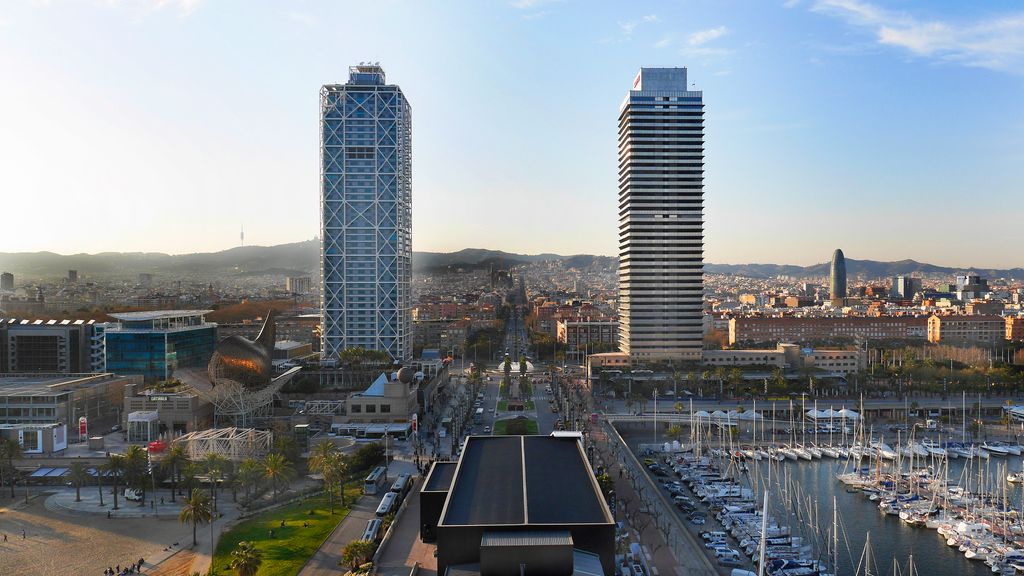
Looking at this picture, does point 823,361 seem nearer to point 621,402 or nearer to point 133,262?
point 621,402

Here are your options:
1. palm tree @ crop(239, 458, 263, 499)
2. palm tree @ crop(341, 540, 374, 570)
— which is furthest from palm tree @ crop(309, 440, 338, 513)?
palm tree @ crop(341, 540, 374, 570)

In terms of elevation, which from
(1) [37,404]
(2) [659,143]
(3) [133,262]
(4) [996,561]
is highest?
(2) [659,143]

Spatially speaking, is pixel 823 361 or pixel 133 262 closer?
pixel 823 361

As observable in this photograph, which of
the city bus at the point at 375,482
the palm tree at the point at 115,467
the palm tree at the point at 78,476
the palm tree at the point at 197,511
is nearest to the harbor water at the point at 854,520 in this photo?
the city bus at the point at 375,482

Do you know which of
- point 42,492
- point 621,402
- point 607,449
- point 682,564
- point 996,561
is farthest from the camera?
point 621,402

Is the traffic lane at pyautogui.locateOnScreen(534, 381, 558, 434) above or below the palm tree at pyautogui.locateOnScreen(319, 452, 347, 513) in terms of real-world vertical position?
below

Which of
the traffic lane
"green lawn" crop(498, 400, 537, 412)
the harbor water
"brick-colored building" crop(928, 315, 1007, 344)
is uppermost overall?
"brick-colored building" crop(928, 315, 1007, 344)

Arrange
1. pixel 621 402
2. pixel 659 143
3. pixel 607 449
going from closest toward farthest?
pixel 607 449 < pixel 621 402 < pixel 659 143

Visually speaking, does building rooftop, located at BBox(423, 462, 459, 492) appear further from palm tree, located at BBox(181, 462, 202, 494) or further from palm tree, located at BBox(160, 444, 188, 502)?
palm tree, located at BBox(160, 444, 188, 502)

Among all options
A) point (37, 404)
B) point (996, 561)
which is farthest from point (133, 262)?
point (996, 561)
